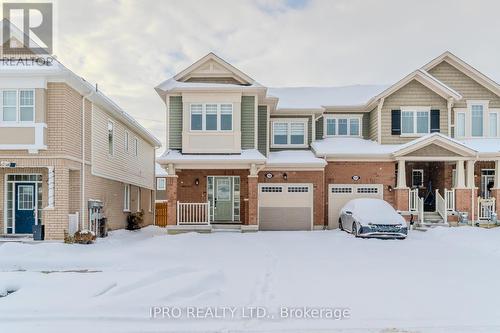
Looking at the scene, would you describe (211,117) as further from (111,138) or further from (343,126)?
(343,126)

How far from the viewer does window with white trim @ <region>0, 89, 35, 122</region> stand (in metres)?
14.6

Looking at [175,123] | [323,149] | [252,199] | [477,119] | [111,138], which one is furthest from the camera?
[477,119]

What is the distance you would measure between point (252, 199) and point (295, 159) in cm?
325

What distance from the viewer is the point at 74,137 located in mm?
15656

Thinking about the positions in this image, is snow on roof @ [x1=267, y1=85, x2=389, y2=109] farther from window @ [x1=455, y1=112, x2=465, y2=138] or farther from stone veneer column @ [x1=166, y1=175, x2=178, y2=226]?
stone veneer column @ [x1=166, y1=175, x2=178, y2=226]

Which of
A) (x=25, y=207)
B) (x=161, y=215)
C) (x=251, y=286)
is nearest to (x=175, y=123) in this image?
(x=25, y=207)

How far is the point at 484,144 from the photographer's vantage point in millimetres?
21531

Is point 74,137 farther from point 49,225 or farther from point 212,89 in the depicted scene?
point 212,89

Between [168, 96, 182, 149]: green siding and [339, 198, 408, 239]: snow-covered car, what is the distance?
324 inches

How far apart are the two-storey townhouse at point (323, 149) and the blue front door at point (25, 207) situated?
5.14m

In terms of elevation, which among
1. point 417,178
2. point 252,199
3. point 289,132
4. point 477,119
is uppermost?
point 477,119

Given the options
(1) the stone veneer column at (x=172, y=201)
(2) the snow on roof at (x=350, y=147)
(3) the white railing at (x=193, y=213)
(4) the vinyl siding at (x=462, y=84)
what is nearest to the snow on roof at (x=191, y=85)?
(1) the stone veneer column at (x=172, y=201)

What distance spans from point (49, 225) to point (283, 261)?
8.54m

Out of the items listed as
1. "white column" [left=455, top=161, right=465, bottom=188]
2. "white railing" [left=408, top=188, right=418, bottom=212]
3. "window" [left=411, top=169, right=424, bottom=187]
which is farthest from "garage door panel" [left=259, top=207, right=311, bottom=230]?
"white column" [left=455, top=161, right=465, bottom=188]
